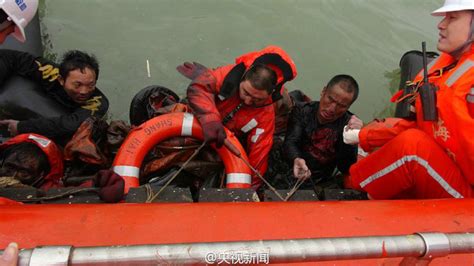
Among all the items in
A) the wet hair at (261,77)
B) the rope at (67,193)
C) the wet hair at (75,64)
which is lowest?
the rope at (67,193)

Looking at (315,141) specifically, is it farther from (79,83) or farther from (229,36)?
(229,36)

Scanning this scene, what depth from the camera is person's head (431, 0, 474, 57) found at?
5.84 feet

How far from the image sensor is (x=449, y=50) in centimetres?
187

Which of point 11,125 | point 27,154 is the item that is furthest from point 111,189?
point 11,125

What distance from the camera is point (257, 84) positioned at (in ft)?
7.84

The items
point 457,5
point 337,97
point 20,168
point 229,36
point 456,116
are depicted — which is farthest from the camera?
point 229,36

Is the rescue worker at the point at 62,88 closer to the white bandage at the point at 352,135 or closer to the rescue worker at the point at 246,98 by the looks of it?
the rescue worker at the point at 246,98

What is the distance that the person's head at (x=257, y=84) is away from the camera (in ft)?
7.88

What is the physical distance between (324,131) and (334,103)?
0.24 metres

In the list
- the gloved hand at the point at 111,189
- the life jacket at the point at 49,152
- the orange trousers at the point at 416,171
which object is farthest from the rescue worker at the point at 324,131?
the life jacket at the point at 49,152

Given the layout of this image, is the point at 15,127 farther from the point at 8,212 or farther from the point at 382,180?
the point at 382,180

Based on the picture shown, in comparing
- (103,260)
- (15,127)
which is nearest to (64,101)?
(15,127)

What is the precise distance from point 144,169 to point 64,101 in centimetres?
82

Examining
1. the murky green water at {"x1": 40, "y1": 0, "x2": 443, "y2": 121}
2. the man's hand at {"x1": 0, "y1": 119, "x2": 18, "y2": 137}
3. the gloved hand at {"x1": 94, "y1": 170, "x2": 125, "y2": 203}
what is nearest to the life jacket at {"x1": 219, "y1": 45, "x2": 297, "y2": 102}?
Answer: the gloved hand at {"x1": 94, "y1": 170, "x2": 125, "y2": 203}
